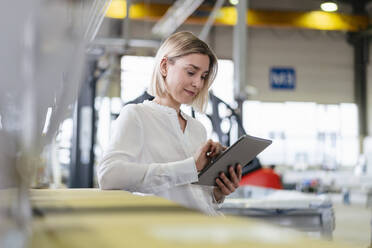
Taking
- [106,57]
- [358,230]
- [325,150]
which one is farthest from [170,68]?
[325,150]

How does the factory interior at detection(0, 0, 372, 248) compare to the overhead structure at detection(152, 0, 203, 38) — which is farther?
the overhead structure at detection(152, 0, 203, 38)

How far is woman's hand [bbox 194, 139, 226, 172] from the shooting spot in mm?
1451


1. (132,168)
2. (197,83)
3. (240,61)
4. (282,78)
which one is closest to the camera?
(132,168)

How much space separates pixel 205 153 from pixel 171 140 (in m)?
0.14

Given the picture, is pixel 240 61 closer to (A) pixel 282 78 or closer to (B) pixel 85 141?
(B) pixel 85 141

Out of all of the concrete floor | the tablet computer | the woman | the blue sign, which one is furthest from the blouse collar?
the blue sign

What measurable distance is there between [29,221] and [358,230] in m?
6.93

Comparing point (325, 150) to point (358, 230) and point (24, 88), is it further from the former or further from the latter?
point (24, 88)

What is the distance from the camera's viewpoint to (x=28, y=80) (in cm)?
38

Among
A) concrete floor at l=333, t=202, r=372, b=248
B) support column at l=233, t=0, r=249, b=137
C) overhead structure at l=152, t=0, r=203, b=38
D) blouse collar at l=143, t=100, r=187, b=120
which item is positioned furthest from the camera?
overhead structure at l=152, t=0, r=203, b=38

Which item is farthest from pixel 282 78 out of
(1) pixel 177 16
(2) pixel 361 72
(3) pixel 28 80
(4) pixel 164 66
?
(3) pixel 28 80

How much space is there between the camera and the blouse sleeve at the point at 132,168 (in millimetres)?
1353

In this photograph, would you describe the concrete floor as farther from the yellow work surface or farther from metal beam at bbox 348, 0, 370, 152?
the yellow work surface

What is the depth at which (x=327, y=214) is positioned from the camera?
10.7 ft
